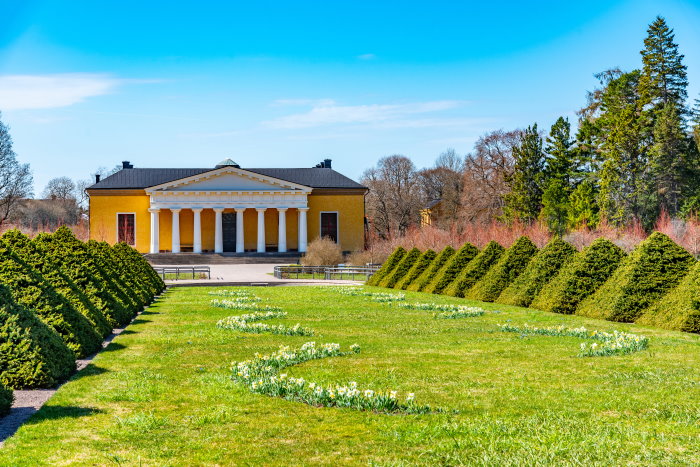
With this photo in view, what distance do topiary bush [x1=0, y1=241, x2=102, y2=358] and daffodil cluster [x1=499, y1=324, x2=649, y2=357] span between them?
26.3 ft

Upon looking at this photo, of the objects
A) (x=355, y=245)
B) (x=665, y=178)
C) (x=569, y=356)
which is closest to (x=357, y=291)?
(x=569, y=356)

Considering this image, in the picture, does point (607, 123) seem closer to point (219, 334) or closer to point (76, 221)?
point (219, 334)

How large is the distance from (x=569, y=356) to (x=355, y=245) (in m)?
77.0

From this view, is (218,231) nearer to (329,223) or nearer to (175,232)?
(175,232)

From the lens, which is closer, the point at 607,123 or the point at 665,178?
the point at 665,178

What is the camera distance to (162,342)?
1448cm

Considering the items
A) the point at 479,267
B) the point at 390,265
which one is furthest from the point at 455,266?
the point at 390,265

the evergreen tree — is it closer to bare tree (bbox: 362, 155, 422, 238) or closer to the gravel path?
bare tree (bbox: 362, 155, 422, 238)

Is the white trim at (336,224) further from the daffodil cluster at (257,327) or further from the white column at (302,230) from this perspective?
the daffodil cluster at (257,327)

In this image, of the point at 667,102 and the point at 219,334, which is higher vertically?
the point at 667,102

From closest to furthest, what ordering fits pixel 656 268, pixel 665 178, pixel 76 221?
pixel 656 268 < pixel 665 178 < pixel 76 221

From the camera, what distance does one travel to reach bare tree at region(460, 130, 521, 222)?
80562mm

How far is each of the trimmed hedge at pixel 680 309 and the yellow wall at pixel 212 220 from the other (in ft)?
225

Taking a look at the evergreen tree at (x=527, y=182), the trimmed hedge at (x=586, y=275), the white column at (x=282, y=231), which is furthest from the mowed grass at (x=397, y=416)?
the white column at (x=282, y=231)
